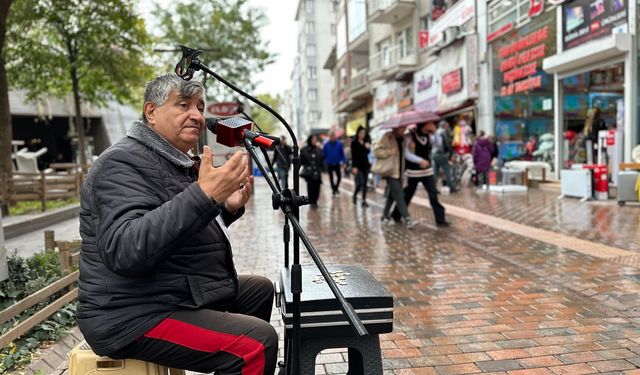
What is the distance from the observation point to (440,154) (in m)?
13.5

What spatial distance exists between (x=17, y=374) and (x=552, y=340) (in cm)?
323

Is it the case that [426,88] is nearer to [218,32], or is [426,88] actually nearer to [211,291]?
[218,32]

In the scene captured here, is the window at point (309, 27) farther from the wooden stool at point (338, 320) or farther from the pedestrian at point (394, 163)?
the wooden stool at point (338, 320)

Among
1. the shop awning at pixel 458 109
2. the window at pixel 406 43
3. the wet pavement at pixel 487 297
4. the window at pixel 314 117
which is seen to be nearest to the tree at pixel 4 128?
the wet pavement at pixel 487 297

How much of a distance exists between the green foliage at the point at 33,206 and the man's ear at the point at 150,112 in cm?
1059

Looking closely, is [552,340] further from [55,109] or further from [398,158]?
[55,109]

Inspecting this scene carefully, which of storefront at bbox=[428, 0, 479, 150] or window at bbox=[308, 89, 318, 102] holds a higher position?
window at bbox=[308, 89, 318, 102]

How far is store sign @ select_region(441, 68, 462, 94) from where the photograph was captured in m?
20.2

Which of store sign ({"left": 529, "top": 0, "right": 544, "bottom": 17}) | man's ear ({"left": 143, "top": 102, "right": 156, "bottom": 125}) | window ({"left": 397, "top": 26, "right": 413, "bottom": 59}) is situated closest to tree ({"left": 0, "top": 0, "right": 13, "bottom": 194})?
man's ear ({"left": 143, "top": 102, "right": 156, "bottom": 125})

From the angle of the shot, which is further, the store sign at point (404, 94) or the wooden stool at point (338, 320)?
the store sign at point (404, 94)

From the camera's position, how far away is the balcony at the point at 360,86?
3331cm

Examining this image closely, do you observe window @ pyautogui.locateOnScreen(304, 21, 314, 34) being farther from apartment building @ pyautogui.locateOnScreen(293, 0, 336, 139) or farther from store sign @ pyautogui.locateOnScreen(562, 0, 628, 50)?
store sign @ pyautogui.locateOnScreen(562, 0, 628, 50)

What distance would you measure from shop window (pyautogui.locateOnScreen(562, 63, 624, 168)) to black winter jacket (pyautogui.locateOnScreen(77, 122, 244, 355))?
13.1 meters

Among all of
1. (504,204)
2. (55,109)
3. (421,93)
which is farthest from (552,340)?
(55,109)
